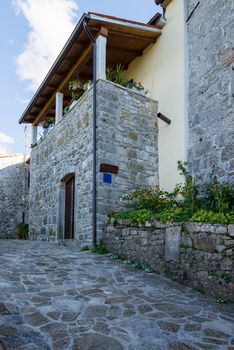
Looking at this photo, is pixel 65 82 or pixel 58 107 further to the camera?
pixel 58 107

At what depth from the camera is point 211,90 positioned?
714cm

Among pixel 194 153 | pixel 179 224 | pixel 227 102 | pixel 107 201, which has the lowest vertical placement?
pixel 179 224

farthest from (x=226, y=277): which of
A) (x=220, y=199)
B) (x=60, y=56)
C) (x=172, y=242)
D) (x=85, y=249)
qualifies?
(x=60, y=56)

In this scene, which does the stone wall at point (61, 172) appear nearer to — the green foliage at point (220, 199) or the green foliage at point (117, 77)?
the green foliage at point (117, 77)

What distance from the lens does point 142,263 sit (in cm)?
596

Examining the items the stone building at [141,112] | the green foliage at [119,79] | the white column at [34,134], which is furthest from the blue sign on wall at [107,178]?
the white column at [34,134]

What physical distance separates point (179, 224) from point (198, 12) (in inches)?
201

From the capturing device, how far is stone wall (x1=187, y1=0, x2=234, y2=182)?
263 inches

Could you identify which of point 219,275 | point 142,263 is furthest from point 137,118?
point 219,275

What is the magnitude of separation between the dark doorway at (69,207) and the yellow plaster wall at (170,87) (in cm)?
241

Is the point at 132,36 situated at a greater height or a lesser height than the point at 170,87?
greater

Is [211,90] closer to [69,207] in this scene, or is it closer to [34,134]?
[69,207]

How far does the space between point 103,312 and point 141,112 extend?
19.2 ft

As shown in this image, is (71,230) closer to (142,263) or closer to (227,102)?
(142,263)
